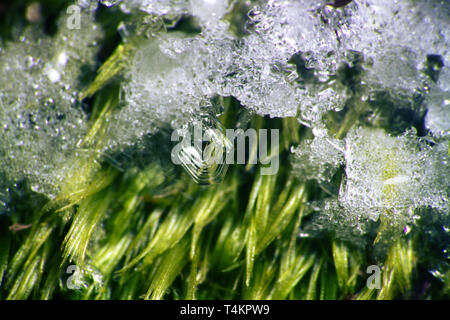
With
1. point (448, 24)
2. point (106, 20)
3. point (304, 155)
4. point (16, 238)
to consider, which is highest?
point (106, 20)

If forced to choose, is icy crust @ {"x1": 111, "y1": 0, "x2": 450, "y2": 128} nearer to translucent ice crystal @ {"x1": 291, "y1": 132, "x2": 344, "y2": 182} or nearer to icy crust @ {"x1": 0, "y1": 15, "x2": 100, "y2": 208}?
translucent ice crystal @ {"x1": 291, "y1": 132, "x2": 344, "y2": 182}

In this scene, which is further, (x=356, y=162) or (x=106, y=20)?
(x=106, y=20)

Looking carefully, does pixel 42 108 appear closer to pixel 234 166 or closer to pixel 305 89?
pixel 234 166

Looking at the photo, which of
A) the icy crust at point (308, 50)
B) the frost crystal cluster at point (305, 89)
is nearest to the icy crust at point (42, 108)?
the frost crystal cluster at point (305, 89)

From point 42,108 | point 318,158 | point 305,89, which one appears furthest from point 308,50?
point 42,108

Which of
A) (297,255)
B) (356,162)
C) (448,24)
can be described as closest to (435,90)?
(448,24)

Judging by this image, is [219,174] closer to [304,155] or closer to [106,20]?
[304,155]

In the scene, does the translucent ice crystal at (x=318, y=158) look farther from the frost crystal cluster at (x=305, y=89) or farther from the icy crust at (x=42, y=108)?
the icy crust at (x=42, y=108)
